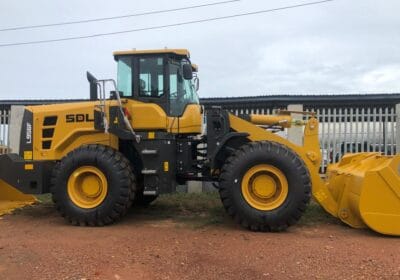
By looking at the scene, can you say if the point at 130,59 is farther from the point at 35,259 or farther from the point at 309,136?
the point at 35,259

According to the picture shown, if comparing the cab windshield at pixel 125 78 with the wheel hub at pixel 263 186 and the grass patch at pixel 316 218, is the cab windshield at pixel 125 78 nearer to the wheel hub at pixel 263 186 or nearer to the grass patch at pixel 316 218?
the wheel hub at pixel 263 186

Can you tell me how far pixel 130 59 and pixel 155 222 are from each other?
9.14 ft

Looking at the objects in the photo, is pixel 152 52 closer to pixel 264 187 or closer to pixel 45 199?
pixel 264 187

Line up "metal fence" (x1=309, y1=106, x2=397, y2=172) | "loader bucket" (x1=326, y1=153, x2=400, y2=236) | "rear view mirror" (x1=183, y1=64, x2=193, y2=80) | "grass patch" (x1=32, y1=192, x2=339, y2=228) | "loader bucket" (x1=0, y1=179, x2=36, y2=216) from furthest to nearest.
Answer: "metal fence" (x1=309, y1=106, x2=397, y2=172), "loader bucket" (x1=0, y1=179, x2=36, y2=216), "rear view mirror" (x1=183, y1=64, x2=193, y2=80), "grass patch" (x1=32, y1=192, x2=339, y2=228), "loader bucket" (x1=326, y1=153, x2=400, y2=236)

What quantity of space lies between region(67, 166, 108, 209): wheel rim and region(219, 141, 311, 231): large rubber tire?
199cm

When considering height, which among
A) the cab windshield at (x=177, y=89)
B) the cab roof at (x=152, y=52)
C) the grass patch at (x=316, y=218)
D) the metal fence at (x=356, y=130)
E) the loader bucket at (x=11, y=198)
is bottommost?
the grass patch at (x=316, y=218)

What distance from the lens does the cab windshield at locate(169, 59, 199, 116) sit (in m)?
8.96

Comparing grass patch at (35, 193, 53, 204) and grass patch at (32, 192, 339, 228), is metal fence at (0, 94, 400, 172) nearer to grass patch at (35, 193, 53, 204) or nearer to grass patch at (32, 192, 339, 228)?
grass patch at (32, 192, 339, 228)

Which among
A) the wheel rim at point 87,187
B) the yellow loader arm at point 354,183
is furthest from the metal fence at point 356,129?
the wheel rim at point 87,187

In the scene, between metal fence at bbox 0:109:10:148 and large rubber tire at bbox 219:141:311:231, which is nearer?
large rubber tire at bbox 219:141:311:231

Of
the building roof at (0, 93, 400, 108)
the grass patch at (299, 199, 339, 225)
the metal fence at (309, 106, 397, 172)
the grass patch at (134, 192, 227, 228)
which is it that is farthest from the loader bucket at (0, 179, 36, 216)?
the metal fence at (309, 106, 397, 172)

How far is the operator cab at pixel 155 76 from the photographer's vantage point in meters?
8.91

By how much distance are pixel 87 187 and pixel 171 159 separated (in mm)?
1451

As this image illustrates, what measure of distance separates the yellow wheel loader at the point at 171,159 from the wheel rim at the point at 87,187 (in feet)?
0.05
